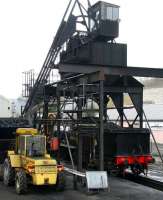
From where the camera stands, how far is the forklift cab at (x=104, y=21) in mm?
23844

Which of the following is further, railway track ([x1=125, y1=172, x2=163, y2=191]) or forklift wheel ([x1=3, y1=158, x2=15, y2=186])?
railway track ([x1=125, y1=172, x2=163, y2=191])

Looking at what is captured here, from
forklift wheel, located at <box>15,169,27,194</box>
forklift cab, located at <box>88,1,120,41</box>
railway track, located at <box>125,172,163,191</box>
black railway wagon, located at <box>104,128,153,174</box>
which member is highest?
forklift cab, located at <box>88,1,120,41</box>

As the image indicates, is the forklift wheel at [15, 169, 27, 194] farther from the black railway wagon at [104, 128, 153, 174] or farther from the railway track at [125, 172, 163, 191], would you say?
the railway track at [125, 172, 163, 191]

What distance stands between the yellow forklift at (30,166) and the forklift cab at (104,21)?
357 inches

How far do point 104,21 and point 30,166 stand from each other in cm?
1183

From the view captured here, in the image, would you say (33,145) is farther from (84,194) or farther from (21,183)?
(84,194)

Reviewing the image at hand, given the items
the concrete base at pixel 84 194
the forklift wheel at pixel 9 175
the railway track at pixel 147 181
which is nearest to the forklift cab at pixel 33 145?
the forklift wheel at pixel 9 175

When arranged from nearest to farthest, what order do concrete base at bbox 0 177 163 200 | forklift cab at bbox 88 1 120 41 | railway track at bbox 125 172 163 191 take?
concrete base at bbox 0 177 163 200, railway track at bbox 125 172 163 191, forklift cab at bbox 88 1 120 41

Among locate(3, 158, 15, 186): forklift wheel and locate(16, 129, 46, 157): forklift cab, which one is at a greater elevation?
locate(16, 129, 46, 157): forklift cab

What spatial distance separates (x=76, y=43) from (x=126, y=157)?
8709mm

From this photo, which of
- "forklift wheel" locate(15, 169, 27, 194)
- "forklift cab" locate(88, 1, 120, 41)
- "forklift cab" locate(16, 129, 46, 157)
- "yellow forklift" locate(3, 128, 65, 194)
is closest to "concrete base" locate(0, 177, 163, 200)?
"forklift wheel" locate(15, 169, 27, 194)

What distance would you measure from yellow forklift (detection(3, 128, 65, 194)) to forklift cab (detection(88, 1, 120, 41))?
907 cm

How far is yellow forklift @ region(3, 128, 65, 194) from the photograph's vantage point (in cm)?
1492

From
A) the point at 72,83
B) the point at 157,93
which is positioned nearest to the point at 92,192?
the point at 72,83
